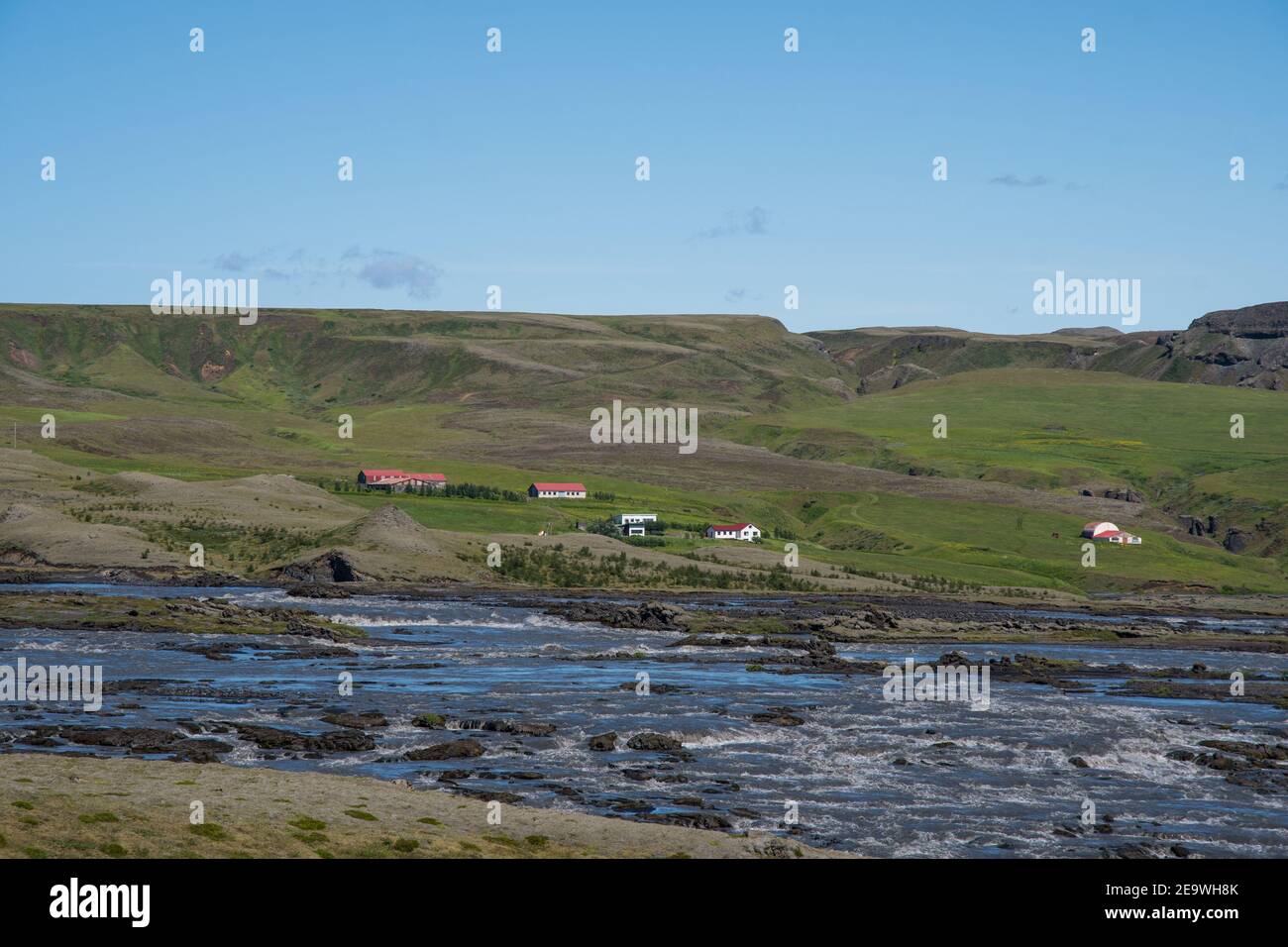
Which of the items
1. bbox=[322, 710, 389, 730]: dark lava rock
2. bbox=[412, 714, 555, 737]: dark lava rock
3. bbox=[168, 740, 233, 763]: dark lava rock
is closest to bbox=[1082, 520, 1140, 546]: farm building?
bbox=[412, 714, 555, 737]: dark lava rock

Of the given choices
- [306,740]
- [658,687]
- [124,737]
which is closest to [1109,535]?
[658,687]

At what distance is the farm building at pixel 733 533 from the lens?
570 ft

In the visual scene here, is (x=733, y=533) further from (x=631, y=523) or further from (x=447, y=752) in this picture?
(x=447, y=752)

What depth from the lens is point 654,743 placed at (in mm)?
56125

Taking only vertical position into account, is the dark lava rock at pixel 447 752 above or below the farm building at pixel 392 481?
below

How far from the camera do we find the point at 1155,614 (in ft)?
456

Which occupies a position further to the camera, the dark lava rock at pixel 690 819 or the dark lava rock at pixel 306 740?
the dark lava rock at pixel 306 740

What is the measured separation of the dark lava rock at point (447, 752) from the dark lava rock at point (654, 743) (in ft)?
20.7

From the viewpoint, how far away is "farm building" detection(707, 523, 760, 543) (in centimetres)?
17375

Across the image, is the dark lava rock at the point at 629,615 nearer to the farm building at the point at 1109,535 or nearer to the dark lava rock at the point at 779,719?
the dark lava rock at the point at 779,719

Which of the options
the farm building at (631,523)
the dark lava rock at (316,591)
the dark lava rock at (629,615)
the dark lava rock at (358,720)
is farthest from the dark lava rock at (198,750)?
the farm building at (631,523)

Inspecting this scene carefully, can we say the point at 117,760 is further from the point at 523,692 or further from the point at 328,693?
the point at 523,692
